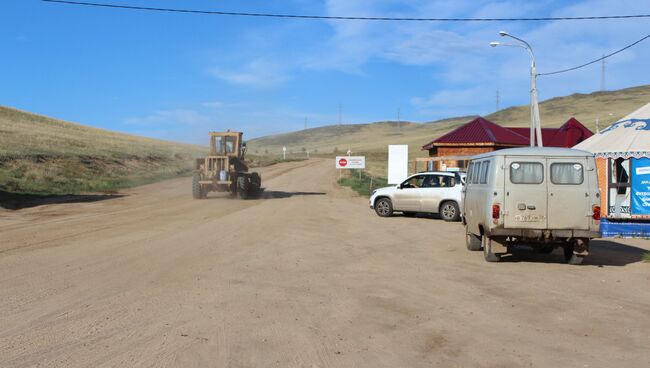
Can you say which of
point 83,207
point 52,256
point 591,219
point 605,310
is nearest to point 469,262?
point 591,219

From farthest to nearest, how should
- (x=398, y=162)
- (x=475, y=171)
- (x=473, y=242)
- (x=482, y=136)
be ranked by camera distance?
(x=482, y=136) → (x=398, y=162) → (x=475, y=171) → (x=473, y=242)

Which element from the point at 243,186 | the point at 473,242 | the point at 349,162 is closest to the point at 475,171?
the point at 473,242

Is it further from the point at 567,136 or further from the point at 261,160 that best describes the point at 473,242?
the point at 261,160

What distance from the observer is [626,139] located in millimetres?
17047

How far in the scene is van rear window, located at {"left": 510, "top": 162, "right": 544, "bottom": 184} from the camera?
433 inches

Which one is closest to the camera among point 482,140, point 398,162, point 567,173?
point 567,173

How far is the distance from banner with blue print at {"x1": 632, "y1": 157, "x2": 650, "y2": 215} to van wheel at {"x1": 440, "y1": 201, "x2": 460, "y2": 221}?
503 centimetres

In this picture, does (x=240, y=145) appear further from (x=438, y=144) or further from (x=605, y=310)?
(x=605, y=310)

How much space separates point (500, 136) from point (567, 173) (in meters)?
26.9

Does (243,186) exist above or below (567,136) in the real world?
below

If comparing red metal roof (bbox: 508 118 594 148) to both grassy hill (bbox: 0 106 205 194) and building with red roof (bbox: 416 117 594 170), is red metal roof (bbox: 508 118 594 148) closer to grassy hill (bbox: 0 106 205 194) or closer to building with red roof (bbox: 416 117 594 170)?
building with red roof (bbox: 416 117 594 170)

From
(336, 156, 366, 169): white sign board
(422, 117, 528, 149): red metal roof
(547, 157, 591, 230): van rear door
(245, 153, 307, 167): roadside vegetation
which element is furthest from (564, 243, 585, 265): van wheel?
(245, 153, 307, 167): roadside vegetation

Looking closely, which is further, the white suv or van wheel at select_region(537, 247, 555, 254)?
the white suv

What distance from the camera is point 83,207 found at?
70.8ft
